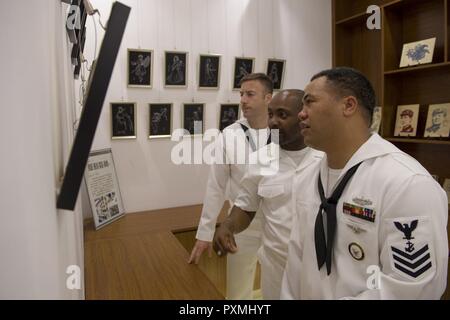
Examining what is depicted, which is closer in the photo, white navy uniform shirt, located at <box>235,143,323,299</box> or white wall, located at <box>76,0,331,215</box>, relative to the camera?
white navy uniform shirt, located at <box>235,143,323,299</box>

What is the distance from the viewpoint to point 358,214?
3.56ft

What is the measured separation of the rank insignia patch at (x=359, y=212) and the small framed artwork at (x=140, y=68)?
202 cm

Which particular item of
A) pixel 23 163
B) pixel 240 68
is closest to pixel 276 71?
pixel 240 68

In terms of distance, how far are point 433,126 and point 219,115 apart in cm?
170

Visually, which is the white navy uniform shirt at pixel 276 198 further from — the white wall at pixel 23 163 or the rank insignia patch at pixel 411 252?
the white wall at pixel 23 163

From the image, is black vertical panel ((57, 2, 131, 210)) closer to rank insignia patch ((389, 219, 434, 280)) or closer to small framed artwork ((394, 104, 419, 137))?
rank insignia patch ((389, 219, 434, 280))

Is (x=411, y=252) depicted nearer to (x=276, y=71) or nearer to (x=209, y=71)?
(x=209, y=71)

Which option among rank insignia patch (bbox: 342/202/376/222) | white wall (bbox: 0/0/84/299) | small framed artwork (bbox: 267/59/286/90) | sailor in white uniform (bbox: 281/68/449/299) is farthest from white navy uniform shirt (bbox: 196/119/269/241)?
white wall (bbox: 0/0/84/299)

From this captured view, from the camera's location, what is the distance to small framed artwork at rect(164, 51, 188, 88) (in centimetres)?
273

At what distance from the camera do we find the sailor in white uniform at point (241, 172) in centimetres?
205

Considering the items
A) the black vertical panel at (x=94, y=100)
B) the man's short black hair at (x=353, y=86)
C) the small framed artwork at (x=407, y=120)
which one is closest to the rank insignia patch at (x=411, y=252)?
the man's short black hair at (x=353, y=86)

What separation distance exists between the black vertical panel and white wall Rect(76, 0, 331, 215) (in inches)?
83.9
